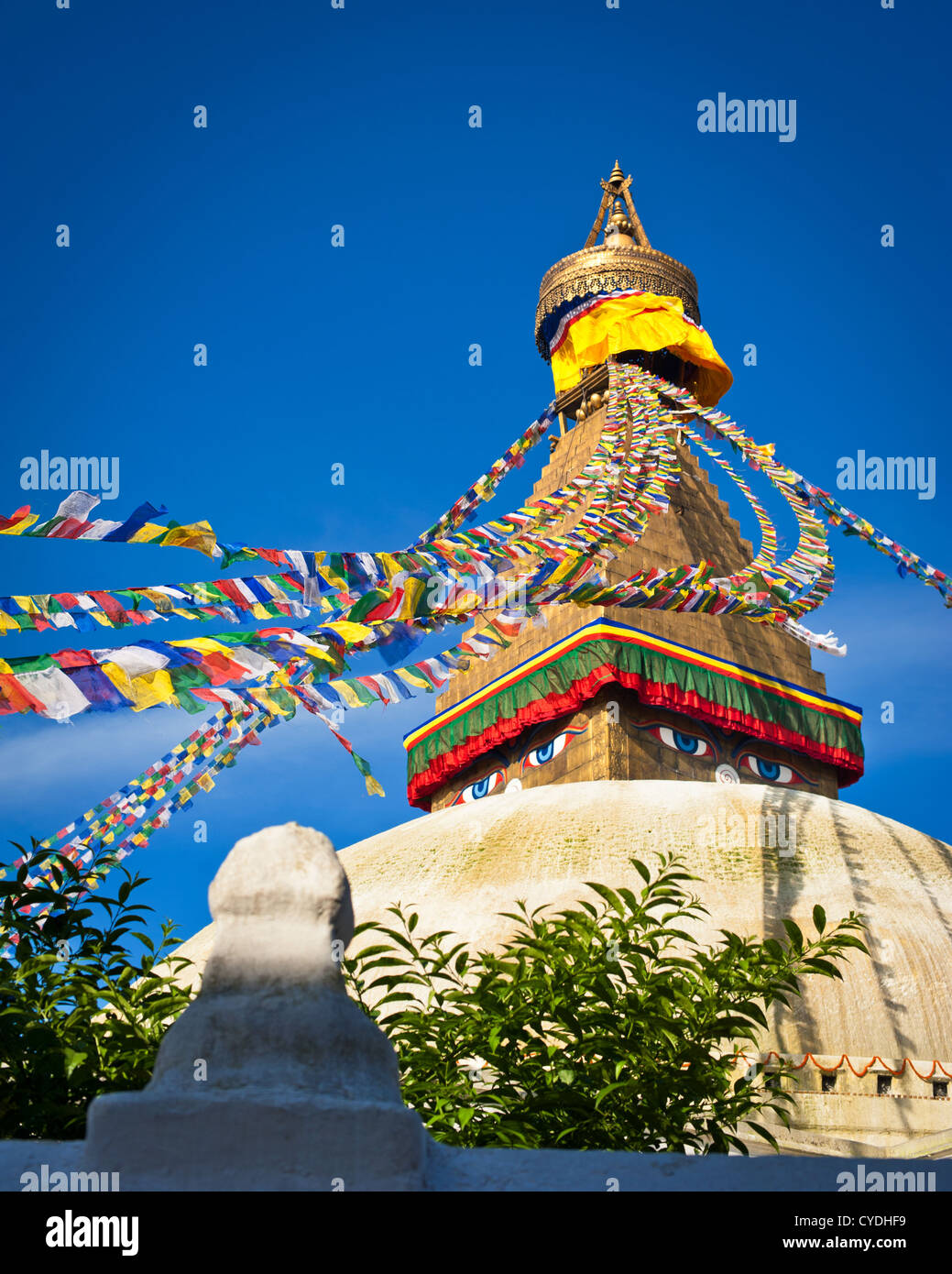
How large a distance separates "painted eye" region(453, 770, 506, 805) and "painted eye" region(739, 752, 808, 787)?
292cm

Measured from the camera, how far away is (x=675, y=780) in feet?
41.3

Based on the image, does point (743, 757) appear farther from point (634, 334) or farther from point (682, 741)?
point (634, 334)

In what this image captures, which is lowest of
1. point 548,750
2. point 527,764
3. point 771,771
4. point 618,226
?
point 771,771

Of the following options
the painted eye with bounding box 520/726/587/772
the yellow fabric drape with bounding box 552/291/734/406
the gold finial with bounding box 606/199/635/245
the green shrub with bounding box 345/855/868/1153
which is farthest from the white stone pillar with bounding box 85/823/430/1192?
the gold finial with bounding box 606/199/635/245

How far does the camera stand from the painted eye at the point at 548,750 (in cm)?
1374

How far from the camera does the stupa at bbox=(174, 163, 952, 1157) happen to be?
7.02 metres

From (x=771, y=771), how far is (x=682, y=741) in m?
1.40

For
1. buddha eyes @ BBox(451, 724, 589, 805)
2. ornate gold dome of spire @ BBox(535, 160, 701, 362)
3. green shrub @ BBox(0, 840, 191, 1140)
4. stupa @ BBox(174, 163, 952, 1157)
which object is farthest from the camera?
ornate gold dome of spire @ BBox(535, 160, 701, 362)

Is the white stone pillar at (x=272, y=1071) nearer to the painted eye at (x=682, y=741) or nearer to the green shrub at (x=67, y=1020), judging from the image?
the green shrub at (x=67, y=1020)

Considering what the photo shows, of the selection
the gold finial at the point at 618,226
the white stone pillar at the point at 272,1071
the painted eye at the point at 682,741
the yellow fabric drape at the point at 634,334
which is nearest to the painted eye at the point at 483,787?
the painted eye at the point at 682,741

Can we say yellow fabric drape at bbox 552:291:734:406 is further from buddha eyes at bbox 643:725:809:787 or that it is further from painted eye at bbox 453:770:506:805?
painted eye at bbox 453:770:506:805

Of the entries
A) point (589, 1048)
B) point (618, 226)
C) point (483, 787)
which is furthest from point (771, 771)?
point (589, 1048)

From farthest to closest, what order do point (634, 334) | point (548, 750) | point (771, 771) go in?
point (634, 334), point (771, 771), point (548, 750)
